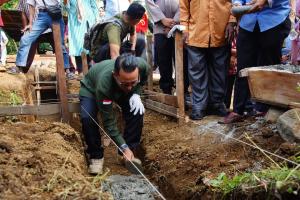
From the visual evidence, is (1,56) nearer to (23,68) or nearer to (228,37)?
(23,68)

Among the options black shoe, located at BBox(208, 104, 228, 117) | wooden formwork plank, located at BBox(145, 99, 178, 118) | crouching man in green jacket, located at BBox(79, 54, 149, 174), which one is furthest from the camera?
wooden formwork plank, located at BBox(145, 99, 178, 118)

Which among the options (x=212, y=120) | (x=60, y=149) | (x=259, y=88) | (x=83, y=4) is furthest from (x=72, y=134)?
(x=83, y=4)

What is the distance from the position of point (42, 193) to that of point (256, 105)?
3.01m

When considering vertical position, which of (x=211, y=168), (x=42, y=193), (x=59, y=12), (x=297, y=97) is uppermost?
(x=59, y=12)

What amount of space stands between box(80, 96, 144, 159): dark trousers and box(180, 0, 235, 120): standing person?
838 mm

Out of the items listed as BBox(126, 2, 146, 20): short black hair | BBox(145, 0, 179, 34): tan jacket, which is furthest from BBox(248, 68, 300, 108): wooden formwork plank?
BBox(145, 0, 179, 34): tan jacket

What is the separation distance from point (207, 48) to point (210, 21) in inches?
13.1

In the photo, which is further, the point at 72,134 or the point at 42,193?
the point at 72,134

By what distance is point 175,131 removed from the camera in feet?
16.9

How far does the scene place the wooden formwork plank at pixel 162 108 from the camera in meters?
5.41

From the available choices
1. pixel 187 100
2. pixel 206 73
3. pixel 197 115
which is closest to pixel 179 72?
pixel 206 73

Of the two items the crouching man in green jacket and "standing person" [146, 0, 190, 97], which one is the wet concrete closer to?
the crouching man in green jacket

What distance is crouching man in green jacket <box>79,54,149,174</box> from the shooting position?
13.3 feet

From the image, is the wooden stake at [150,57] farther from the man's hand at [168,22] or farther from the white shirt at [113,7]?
the man's hand at [168,22]
